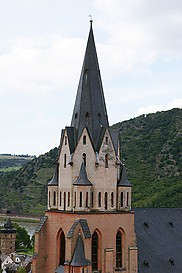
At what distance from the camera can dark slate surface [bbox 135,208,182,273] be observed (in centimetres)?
4250

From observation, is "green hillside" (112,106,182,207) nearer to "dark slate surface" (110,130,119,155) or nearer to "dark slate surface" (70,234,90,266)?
"dark slate surface" (110,130,119,155)

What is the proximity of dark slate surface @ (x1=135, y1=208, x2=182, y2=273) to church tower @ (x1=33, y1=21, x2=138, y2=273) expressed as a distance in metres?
2.58

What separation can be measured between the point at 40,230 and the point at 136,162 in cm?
9117

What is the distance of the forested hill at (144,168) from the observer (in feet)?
332

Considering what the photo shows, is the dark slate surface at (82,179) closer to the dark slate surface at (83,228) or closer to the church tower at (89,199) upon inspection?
the church tower at (89,199)

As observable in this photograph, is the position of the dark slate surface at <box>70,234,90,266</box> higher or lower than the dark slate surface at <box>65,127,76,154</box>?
lower

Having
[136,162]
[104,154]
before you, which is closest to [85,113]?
[104,154]

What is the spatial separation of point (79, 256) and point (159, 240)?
9.83 meters

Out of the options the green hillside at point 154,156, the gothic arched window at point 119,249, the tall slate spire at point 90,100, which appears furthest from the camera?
the green hillside at point 154,156

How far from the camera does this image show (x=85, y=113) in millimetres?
41000

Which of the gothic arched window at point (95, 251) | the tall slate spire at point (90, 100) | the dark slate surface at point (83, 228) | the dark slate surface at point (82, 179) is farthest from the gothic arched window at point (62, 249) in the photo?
the tall slate spire at point (90, 100)

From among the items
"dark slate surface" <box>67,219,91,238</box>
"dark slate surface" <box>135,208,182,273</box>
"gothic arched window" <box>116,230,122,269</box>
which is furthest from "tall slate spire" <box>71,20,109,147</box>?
"dark slate surface" <box>135,208,182,273</box>

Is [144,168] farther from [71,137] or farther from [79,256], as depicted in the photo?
[79,256]

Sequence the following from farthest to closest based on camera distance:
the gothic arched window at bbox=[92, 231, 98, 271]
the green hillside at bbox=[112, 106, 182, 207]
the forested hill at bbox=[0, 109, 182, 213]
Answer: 1. the forested hill at bbox=[0, 109, 182, 213]
2. the green hillside at bbox=[112, 106, 182, 207]
3. the gothic arched window at bbox=[92, 231, 98, 271]
